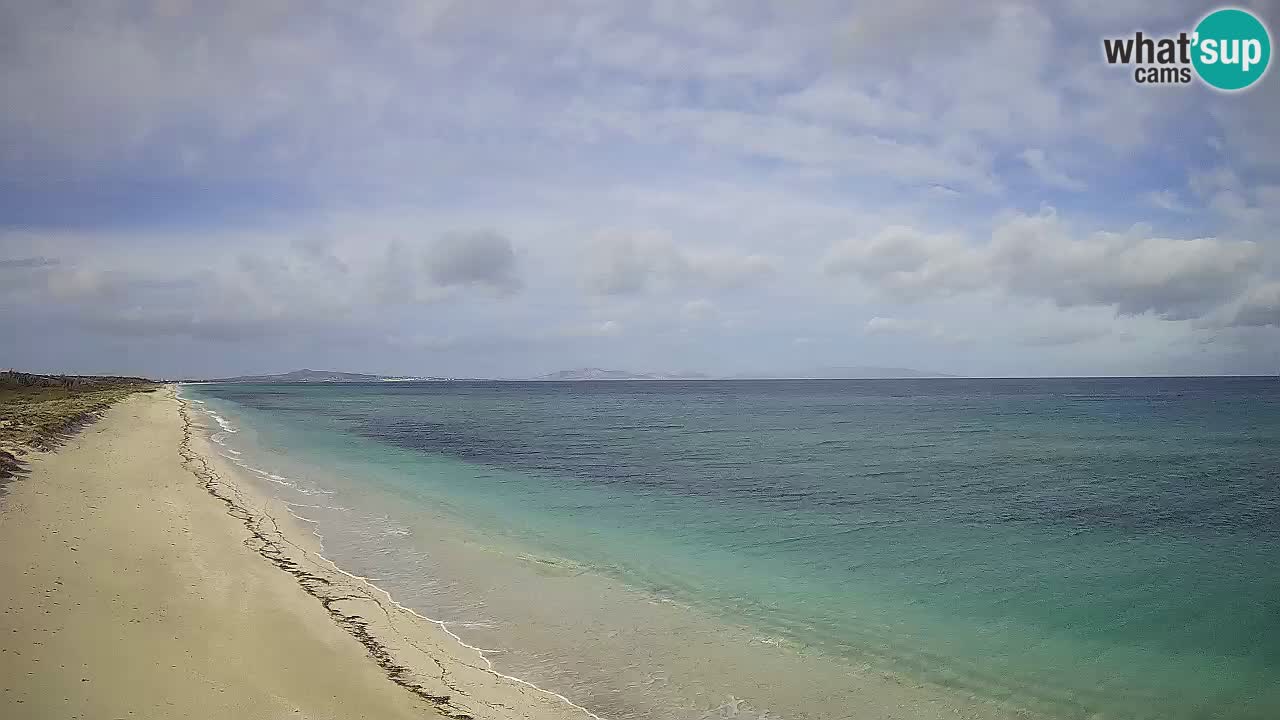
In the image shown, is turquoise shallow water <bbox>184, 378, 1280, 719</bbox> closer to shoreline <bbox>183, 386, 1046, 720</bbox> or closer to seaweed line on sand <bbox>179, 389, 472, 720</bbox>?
shoreline <bbox>183, 386, 1046, 720</bbox>

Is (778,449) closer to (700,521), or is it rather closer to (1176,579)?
(700,521)

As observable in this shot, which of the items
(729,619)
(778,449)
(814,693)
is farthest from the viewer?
(778,449)

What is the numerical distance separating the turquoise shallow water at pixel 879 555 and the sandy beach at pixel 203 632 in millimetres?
1037

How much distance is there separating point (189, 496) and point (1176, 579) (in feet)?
85.3

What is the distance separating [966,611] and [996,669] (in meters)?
2.55

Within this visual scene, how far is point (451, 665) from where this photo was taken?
9.48 metres

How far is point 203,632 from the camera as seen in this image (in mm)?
9773

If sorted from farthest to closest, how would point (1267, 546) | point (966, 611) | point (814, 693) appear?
point (1267, 546)
point (966, 611)
point (814, 693)

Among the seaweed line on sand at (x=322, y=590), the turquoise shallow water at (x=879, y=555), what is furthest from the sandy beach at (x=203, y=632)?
the turquoise shallow water at (x=879, y=555)

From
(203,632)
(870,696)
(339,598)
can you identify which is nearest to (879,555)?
(870,696)

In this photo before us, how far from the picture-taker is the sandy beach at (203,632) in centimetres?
782

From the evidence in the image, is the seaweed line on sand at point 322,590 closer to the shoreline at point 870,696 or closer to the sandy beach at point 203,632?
the sandy beach at point 203,632

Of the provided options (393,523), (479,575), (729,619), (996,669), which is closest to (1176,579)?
(996,669)

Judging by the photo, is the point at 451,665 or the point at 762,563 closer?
the point at 451,665
